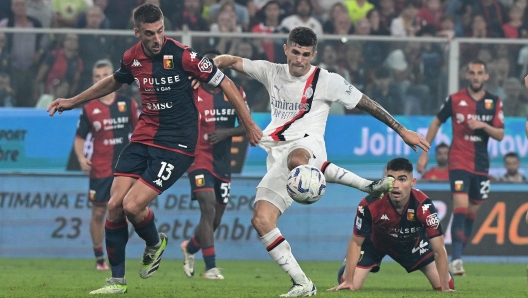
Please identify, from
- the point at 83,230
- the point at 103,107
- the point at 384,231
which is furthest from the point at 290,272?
the point at 83,230

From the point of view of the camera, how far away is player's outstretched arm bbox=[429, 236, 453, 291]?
9039 mm

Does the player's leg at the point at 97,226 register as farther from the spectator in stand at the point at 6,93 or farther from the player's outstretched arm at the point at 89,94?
the player's outstretched arm at the point at 89,94

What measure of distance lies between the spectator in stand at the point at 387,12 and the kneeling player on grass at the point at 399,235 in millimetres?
8823

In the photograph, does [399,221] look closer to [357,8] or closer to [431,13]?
[357,8]

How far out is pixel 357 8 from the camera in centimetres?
1825

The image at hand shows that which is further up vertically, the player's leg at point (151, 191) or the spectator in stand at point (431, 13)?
the spectator in stand at point (431, 13)

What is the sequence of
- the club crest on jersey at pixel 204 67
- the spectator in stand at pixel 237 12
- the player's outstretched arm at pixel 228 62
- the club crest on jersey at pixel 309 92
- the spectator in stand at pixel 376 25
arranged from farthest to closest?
1. the spectator in stand at pixel 376 25
2. the spectator in stand at pixel 237 12
3. the player's outstretched arm at pixel 228 62
4. the club crest on jersey at pixel 309 92
5. the club crest on jersey at pixel 204 67

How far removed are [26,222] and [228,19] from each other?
4.87 metres

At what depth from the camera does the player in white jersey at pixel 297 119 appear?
8.45 metres

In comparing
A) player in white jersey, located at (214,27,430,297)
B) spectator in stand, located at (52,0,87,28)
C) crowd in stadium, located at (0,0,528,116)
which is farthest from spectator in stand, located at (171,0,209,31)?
player in white jersey, located at (214,27,430,297)

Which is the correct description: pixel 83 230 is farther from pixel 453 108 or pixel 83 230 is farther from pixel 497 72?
pixel 497 72

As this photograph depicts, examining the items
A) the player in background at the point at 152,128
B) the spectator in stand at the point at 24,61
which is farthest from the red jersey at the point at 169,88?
the spectator in stand at the point at 24,61

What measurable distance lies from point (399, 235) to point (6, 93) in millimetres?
7644

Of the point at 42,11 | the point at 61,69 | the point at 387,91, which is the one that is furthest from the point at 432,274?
the point at 42,11
